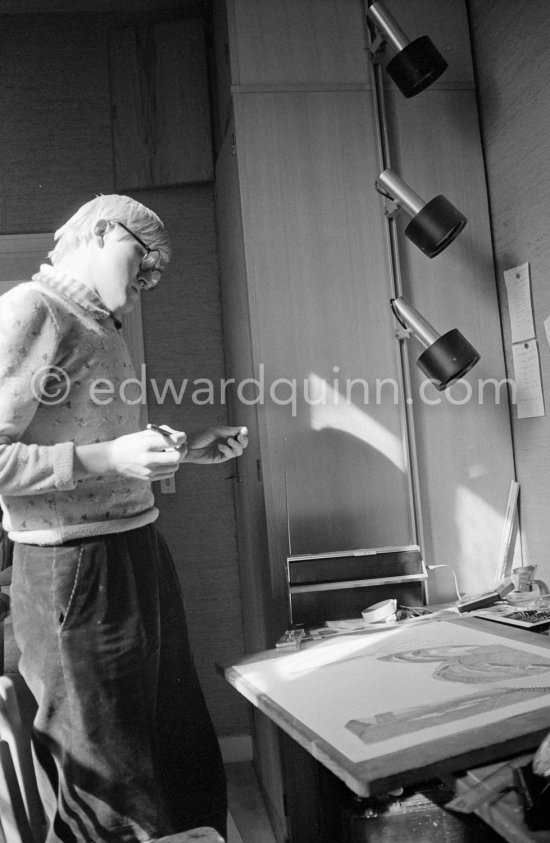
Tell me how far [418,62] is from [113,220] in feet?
3.05

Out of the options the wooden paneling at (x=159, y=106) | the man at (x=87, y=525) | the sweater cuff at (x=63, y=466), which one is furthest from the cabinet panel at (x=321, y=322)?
the sweater cuff at (x=63, y=466)

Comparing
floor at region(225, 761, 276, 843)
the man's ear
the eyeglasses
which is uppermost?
the man's ear

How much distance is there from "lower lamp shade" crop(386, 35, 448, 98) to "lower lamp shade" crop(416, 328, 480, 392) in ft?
2.14

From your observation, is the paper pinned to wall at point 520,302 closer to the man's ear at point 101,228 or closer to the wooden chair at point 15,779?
the man's ear at point 101,228

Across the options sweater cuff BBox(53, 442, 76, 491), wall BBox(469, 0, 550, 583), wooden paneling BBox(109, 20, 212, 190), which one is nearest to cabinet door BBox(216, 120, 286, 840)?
wooden paneling BBox(109, 20, 212, 190)

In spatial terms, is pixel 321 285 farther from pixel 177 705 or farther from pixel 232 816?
pixel 232 816

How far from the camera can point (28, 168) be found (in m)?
2.75

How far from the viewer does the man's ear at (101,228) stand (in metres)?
1.54

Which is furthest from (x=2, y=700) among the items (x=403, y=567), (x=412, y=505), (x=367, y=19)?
(x=367, y=19)

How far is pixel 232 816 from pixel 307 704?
1348 mm

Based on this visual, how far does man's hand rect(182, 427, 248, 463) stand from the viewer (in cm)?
177

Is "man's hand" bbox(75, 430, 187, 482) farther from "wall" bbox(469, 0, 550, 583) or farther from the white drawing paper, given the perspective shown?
"wall" bbox(469, 0, 550, 583)

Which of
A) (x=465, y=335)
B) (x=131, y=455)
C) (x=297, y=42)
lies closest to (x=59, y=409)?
(x=131, y=455)

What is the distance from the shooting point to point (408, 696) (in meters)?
1.26
